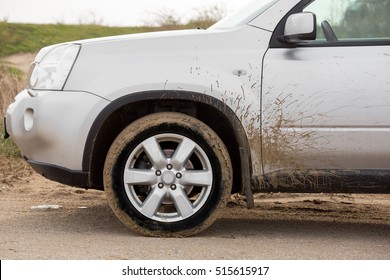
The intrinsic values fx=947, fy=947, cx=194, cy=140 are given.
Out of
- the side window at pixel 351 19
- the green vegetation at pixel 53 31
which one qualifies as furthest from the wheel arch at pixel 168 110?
the green vegetation at pixel 53 31

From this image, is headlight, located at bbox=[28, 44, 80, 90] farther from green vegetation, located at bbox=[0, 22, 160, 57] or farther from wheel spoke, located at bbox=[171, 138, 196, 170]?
green vegetation, located at bbox=[0, 22, 160, 57]

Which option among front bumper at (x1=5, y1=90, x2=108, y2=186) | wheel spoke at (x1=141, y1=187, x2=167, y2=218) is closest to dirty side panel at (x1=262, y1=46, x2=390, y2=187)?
wheel spoke at (x1=141, y1=187, x2=167, y2=218)

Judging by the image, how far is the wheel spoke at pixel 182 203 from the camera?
6.12m

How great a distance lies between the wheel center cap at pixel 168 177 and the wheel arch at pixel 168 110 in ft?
1.50

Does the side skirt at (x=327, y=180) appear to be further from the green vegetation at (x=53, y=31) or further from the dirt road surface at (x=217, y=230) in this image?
the green vegetation at (x=53, y=31)

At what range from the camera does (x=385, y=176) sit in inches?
241

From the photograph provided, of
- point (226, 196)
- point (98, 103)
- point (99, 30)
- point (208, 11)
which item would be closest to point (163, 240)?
point (226, 196)

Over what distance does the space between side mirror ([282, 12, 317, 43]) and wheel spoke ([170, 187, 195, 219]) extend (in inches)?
47.9

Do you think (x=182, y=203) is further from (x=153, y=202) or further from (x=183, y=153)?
(x=183, y=153)

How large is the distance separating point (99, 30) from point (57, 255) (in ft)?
93.3

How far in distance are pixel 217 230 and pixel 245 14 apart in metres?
1.52

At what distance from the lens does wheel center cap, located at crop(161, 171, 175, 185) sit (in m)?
6.11

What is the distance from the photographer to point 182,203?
242 inches

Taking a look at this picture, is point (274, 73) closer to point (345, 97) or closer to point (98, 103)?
point (345, 97)
